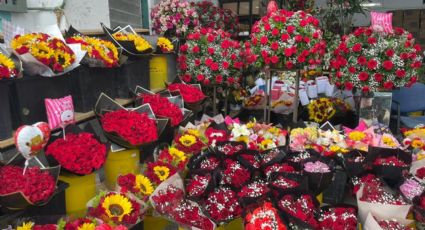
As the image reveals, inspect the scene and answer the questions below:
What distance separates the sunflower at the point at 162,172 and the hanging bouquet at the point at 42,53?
689 mm

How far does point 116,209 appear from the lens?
148 cm

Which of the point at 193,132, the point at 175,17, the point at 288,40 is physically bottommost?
the point at 193,132

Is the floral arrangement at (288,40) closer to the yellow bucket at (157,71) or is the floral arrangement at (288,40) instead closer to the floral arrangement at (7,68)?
the yellow bucket at (157,71)

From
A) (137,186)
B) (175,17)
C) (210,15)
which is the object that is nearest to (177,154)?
(137,186)

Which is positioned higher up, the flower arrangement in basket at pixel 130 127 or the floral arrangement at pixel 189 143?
the flower arrangement in basket at pixel 130 127

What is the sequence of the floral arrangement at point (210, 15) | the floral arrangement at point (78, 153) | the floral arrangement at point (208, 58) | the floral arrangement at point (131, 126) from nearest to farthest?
the floral arrangement at point (78, 153) < the floral arrangement at point (131, 126) < the floral arrangement at point (208, 58) < the floral arrangement at point (210, 15)

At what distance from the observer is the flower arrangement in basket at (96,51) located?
214cm

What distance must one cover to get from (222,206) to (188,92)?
1637mm

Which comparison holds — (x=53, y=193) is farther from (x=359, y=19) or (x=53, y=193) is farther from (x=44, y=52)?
(x=359, y=19)

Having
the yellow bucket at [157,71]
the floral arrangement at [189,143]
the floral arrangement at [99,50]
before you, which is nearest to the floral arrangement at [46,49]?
the floral arrangement at [99,50]

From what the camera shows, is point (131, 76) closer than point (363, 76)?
Yes

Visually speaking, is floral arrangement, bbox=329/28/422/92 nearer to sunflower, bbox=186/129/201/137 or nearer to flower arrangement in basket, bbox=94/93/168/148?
sunflower, bbox=186/129/201/137

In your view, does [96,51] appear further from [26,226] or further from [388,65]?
[388,65]

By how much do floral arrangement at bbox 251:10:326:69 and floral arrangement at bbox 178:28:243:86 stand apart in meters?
0.58
